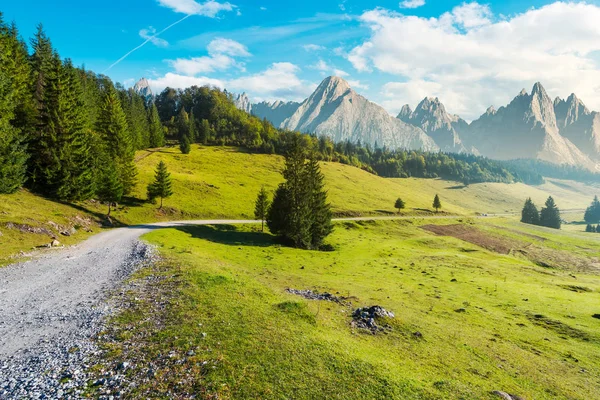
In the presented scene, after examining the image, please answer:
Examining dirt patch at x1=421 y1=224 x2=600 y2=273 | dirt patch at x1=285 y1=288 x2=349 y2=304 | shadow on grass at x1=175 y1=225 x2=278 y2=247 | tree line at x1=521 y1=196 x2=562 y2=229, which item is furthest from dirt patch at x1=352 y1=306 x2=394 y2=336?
tree line at x1=521 y1=196 x2=562 y2=229

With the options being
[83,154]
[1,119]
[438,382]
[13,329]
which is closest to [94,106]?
[83,154]

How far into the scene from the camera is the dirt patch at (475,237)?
280 feet

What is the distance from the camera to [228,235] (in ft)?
205

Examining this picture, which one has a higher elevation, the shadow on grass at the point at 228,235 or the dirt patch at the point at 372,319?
the dirt patch at the point at 372,319

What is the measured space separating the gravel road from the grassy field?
1.54 meters

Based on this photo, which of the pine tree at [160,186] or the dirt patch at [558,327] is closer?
the dirt patch at [558,327]

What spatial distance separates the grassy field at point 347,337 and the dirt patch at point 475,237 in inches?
1650

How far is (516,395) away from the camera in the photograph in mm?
13953

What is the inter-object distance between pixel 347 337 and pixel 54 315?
1688 centimetres

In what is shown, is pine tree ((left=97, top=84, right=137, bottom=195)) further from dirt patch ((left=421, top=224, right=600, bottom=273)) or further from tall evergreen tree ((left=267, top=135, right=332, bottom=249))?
dirt patch ((left=421, top=224, right=600, bottom=273))

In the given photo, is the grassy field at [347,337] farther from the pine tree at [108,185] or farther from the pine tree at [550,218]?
the pine tree at [550,218]

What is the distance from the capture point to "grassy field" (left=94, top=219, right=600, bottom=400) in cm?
1184

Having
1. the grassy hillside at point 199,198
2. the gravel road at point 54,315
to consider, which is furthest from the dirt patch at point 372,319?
the grassy hillside at point 199,198

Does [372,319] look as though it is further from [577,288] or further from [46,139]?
[46,139]
